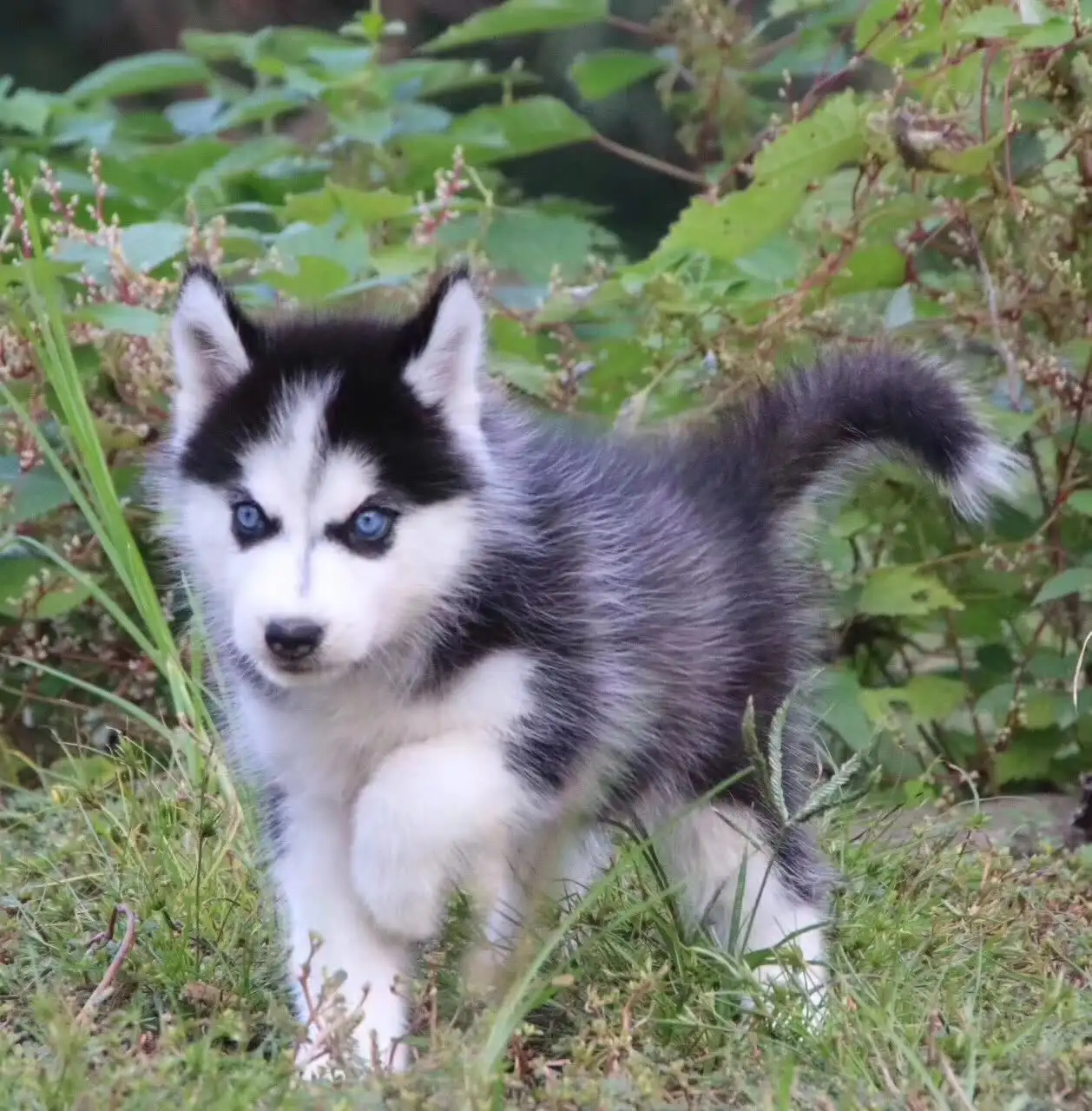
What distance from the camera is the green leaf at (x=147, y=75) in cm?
557

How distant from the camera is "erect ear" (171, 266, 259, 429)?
282cm

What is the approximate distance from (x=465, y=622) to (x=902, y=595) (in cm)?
166

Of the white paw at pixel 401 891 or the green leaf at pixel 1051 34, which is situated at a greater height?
the green leaf at pixel 1051 34

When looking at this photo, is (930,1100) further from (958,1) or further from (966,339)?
(958,1)

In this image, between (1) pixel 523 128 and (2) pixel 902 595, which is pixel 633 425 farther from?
(1) pixel 523 128

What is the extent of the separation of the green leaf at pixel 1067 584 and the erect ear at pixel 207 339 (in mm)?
2025

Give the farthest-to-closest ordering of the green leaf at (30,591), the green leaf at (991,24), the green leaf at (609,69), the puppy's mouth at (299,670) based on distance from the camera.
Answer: the green leaf at (609,69), the green leaf at (30,591), the green leaf at (991,24), the puppy's mouth at (299,670)

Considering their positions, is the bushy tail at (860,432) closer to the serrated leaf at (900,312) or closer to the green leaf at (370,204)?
the serrated leaf at (900,312)

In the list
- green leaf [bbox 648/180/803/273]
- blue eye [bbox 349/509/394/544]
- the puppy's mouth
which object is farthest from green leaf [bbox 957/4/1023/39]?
the puppy's mouth

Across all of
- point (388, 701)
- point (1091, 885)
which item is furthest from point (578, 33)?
point (388, 701)

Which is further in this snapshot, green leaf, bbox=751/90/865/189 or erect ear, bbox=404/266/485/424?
green leaf, bbox=751/90/865/189

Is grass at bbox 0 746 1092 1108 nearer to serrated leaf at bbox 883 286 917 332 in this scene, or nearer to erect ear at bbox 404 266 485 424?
erect ear at bbox 404 266 485 424

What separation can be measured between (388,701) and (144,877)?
0.90 meters

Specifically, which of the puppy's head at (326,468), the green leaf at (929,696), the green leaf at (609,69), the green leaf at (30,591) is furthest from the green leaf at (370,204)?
the green leaf at (929,696)
